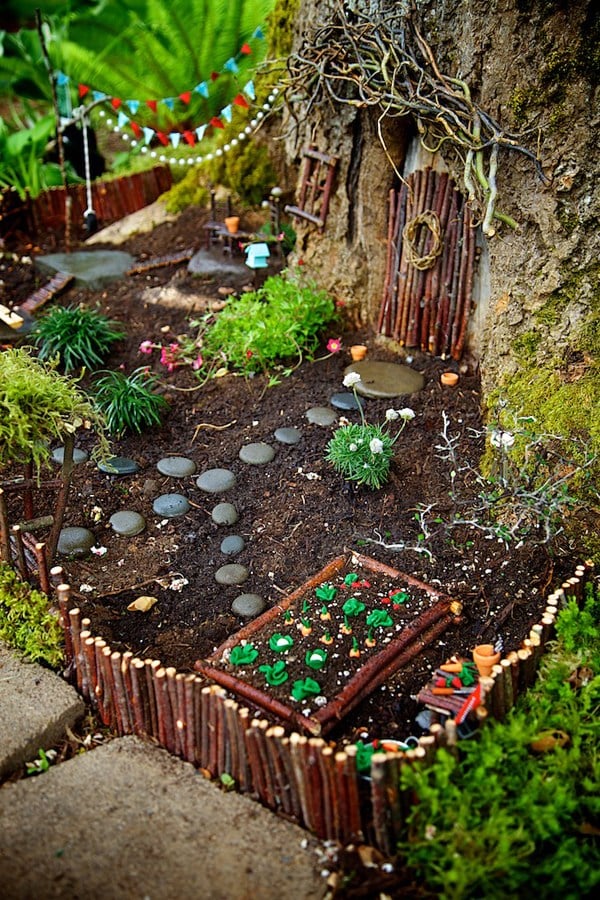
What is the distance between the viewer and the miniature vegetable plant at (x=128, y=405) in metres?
5.86

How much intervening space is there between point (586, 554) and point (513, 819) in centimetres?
186

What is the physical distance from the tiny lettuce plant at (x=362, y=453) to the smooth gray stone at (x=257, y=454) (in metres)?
0.48

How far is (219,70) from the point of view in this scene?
942 centimetres

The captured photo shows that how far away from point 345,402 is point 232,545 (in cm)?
146

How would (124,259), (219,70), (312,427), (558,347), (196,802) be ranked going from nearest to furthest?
(196,802) < (558,347) < (312,427) < (124,259) < (219,70)

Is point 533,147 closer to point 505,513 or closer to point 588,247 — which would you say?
point 588,247

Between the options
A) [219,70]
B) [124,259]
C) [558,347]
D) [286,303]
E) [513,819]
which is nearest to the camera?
[513,819]

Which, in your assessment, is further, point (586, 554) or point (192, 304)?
point (192, 304)

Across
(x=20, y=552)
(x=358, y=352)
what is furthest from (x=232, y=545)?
(x=358, y=352)

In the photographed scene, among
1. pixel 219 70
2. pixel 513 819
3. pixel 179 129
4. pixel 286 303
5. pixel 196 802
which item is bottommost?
pixel 196 802

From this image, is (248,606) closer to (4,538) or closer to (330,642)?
(330,642)

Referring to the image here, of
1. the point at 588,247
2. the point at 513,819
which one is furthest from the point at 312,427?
the point at 513,819

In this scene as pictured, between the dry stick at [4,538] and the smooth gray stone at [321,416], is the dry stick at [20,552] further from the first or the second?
the smooth gray stone at [321,416]

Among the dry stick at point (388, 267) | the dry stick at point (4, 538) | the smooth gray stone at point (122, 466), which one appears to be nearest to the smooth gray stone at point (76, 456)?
the smooth gray stone at point (122, 466)
